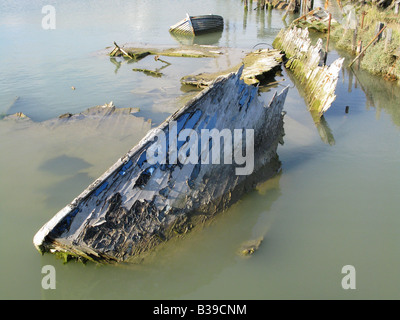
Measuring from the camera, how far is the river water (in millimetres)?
4340

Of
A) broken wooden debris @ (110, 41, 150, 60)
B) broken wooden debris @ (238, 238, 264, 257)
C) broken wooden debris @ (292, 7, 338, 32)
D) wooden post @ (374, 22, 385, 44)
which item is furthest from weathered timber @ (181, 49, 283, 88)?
broken wooden debris @ (238, 238, 264, 257)

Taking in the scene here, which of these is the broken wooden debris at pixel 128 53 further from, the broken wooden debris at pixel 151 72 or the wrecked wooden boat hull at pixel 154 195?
the wrecked wooden boat hull at pixel 154 195

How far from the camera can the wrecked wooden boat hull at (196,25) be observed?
20.0 meters

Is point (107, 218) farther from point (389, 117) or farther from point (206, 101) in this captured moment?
point (389, 117)

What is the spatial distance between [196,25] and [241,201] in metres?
16.9

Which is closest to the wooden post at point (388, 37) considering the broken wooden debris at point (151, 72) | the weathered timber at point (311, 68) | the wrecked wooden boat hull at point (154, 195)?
the weathered timber at point (311, 68)

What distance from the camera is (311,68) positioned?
11086 millimetres

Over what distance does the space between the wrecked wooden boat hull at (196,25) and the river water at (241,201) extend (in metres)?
8.63

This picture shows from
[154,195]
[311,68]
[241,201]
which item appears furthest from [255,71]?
[154,195]

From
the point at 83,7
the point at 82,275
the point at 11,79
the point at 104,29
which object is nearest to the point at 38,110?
the point at 11,79

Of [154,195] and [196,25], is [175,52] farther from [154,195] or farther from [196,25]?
[154,195]

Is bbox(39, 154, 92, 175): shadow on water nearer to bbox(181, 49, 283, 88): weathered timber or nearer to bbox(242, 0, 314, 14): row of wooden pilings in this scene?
bbox(181, 49, 283, 88): weathered timber

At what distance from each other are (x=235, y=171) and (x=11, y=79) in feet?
34.0

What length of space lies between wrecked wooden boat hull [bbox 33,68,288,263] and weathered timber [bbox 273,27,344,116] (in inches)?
162
